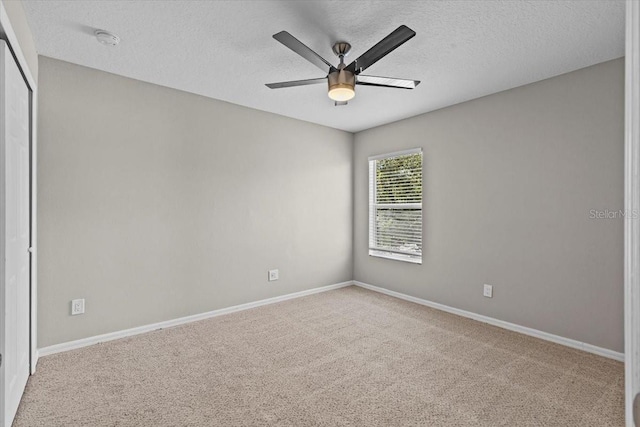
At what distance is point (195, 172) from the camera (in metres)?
3.50

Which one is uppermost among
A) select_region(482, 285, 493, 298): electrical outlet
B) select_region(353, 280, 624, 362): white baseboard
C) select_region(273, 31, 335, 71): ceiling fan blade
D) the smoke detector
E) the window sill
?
the smoke detector

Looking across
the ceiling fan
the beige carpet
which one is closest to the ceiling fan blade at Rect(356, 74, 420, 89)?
the ceiling fan

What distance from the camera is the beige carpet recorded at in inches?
76.0

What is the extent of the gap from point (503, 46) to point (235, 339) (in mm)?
3302

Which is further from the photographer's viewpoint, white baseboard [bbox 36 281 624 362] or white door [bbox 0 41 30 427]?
white baseboard [bbox 36 281 624 362]

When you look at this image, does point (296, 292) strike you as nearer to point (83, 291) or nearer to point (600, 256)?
point (83, 291)

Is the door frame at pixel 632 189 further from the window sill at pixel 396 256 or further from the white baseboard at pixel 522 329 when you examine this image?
the window sill at pixel 396 256

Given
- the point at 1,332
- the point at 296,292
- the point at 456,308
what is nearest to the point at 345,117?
the point at 296,292

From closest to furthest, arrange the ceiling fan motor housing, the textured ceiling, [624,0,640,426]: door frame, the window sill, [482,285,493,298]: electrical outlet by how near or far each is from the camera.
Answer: [624,0,640,426]: door frame → the textured ceiling → the ceiling fan motor housing → [482,285,493,298]: electrical outlet → the window sill

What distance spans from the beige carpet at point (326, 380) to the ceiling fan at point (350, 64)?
209cm

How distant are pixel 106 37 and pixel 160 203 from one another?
58.7 inches

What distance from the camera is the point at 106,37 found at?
7.68ft

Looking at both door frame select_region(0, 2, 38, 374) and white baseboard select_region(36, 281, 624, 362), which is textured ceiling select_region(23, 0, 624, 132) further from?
→ white baseboard select_region(36, 281, 624, 362)

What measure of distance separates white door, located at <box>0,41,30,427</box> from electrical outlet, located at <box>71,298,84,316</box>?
44 centimetres
